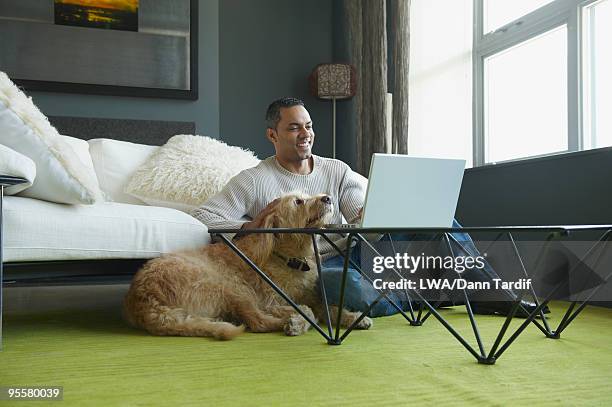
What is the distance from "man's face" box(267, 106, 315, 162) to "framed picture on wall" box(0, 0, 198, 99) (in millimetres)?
2103

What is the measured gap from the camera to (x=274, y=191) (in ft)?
7.88

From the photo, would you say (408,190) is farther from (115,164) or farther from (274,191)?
(115,164)

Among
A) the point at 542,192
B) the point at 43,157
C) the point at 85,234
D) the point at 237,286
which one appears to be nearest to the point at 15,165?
the point at 43,157

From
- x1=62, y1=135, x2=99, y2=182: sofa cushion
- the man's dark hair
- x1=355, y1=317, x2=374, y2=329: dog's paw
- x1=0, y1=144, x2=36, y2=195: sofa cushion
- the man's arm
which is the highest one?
the man's dark hair

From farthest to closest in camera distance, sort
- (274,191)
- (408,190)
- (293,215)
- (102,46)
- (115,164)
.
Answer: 1. (102,46)
2. (115,164)
3. (274,191)
4. (293,215)
5. (408,190)

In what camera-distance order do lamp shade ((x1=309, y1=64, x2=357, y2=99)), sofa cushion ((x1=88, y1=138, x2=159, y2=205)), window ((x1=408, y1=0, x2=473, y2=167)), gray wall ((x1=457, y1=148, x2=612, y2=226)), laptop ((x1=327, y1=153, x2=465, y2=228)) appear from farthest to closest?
lamp shade ((x1=309, y1=64, x2=357, y2=99)) < window ((x1=408, y1=0, x2=473, y2=167)) < sofa cushion ((x1=88, y1=138, x2=159, y2=205)) < gray wall ((x1=457, y1=148, x2=612, y2=226)) < laptop ((x1=327, y1=153, x2=465, y2=228))

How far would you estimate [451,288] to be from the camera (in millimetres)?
2400

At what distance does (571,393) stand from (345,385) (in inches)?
18.6

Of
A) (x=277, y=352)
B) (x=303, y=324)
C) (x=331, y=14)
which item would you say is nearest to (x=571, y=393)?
(x=277, y=352)

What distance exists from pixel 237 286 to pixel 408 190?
69cm

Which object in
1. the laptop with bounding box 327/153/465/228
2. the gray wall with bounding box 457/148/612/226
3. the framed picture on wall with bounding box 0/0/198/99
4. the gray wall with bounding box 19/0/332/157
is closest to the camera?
the laptop with bounding box 327/153/465/228

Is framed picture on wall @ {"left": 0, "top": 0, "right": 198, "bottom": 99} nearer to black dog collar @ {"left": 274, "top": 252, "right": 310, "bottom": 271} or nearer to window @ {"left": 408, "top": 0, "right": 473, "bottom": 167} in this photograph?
window @ {"left": 408, "top": 0, "right": 473, "bottom": 167}

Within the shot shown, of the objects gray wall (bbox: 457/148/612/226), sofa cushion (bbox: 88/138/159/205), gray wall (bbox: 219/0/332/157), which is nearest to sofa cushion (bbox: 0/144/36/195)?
sofa cushion (bbox: 88/138/159/205)

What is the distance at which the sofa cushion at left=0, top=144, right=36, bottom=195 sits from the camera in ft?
5.61
